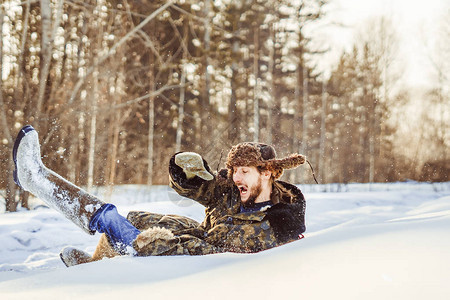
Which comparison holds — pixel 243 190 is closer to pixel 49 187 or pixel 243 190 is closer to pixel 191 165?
pixel 191 165

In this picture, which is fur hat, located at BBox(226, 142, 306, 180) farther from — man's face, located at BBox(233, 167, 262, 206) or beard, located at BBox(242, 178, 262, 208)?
beard, located at BBox(242, 178, 262, 208)

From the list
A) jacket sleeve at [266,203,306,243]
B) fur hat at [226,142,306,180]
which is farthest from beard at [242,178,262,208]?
jacket sleeve at [266,203,306,243]

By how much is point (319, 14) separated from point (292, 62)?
6.29 ft

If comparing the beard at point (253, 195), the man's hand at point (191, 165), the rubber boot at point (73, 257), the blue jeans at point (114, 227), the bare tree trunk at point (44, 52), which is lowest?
the rubber boot at point (73, 257)

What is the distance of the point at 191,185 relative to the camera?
3184mm

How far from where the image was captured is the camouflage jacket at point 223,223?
8.30 ft

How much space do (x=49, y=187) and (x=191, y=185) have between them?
959 millimetres

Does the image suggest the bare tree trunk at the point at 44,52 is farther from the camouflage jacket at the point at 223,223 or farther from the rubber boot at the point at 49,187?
the camouflage jacket at the point at 223,223

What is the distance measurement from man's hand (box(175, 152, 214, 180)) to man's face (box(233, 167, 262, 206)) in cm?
25

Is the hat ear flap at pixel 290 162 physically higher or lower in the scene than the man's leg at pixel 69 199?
higher

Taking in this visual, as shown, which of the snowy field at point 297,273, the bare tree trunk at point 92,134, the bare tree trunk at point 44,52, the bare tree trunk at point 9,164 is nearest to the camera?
the snowy field at point 297,273

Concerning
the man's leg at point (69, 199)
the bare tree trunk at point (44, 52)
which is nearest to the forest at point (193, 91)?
the bare tree trunk at point (44, 52)

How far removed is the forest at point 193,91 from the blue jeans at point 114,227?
771 mm

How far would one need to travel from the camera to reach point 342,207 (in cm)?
781
